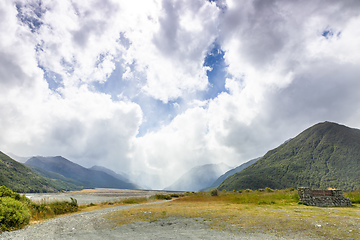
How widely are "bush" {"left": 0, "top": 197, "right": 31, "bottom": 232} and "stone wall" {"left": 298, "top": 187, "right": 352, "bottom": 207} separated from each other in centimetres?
3547

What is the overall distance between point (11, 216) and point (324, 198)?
126ft

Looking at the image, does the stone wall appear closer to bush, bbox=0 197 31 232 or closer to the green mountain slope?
bush, bbox=0 197 31 232

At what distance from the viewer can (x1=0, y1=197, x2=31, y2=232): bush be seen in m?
14.6

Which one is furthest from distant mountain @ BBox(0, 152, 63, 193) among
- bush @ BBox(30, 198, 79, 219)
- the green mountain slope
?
bush @ BBox(30, 198, 79, 219)

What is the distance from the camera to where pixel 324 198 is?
2928cm

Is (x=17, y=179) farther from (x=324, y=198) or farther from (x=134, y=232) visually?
(x=324, y=198)

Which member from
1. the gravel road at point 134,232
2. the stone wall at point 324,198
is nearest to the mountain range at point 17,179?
the gravel road at point 134,232

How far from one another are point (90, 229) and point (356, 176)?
197m

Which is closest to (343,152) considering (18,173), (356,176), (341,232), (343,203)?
(356,176)

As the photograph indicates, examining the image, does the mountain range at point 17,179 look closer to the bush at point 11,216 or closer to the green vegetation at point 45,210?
the green vegetation at point 45,210

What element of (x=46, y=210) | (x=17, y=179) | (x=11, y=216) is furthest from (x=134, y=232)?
(x=17, y=179)

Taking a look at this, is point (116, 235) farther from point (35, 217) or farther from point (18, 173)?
point (18, 173)

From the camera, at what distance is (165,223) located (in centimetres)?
1662

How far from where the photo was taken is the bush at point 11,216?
47.8 feet
